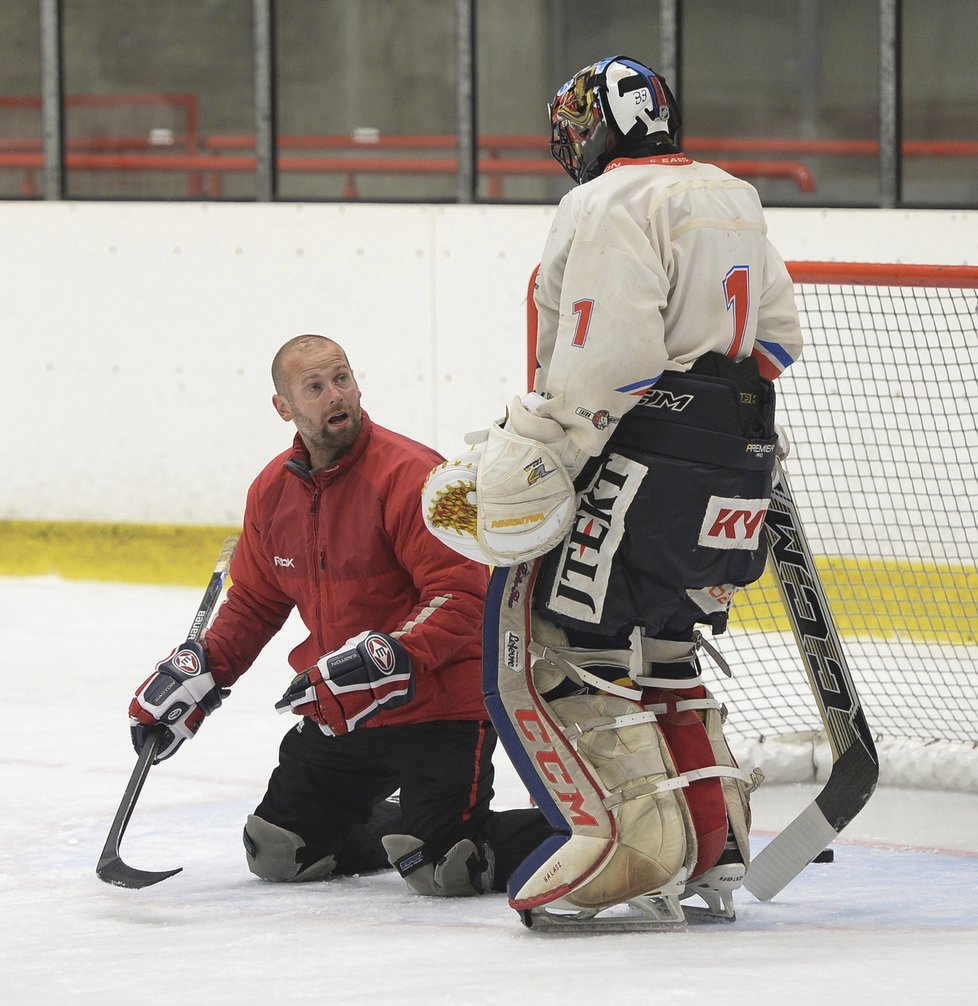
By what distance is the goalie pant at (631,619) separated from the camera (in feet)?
8.59

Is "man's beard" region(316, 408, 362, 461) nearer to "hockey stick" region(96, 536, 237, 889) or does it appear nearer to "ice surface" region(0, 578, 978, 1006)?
"hockey stick" region(96, 536, 237, 889)

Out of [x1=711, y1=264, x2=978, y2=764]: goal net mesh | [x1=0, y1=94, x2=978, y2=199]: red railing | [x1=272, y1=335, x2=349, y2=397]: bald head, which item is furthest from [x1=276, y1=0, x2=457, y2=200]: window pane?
[x1=272, y1=335, x2=349, y2=397]: bald head

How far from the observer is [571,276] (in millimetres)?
2557

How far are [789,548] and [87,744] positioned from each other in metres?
2.05

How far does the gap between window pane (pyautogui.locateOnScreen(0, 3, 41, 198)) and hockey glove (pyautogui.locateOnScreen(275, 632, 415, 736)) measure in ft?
15.7

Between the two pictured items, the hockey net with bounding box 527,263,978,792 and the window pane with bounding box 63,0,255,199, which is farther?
the window pane with bounding box 63,0,255,199

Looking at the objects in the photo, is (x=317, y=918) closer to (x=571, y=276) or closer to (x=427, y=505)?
(x=427, y=505)

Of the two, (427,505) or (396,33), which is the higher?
(396,33)

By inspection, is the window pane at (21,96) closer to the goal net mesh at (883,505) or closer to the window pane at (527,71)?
the window pane at (527,71)

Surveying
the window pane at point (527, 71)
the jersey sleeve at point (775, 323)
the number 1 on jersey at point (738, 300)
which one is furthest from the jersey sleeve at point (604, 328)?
the window pane at point (527, 71)

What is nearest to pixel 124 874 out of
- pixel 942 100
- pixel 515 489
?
pixel 515 489

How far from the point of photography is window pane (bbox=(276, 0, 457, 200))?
6.75 meters

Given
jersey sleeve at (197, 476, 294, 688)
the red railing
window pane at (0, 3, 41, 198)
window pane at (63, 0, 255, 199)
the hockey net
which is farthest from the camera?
Result: window pane at (0, 3, 41, 198)

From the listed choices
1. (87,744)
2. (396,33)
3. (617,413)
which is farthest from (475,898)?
(396,33)
